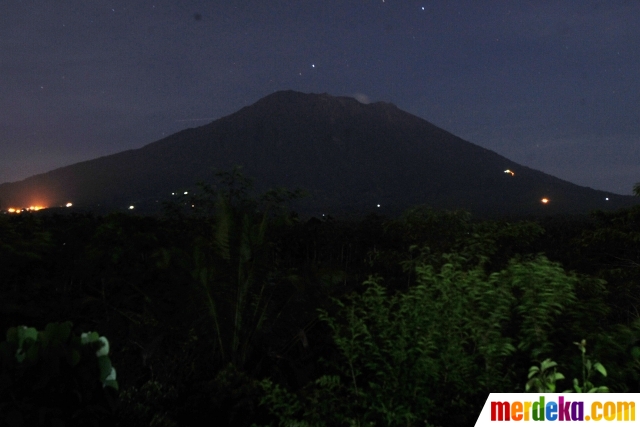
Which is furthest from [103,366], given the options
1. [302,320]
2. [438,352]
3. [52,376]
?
[302,320]

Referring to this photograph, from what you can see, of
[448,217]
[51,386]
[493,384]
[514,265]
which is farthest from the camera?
[448,217]

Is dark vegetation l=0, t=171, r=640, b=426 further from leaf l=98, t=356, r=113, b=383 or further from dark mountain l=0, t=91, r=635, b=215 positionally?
dark mountain l=0, t=91, r=635, b=215

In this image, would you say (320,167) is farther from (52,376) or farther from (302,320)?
(52,376)

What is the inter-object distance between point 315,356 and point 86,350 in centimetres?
288

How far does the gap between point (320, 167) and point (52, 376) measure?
99867 mm

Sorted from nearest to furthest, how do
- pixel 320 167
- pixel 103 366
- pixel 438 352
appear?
pixel 103 366, pixel 438 352, pixel 320 167

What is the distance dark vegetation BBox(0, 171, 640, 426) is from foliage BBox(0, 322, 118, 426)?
1 cm

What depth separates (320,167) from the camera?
102 m

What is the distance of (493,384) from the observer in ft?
11.0

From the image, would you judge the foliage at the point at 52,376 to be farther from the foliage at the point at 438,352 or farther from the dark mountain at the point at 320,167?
the dark mountain at the point at 320,167

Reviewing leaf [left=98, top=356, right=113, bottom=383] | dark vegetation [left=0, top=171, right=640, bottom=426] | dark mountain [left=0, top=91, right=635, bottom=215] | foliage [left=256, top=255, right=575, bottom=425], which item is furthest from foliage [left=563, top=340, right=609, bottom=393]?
dark mountain [left=0, top=91, right=635, bottom=215]

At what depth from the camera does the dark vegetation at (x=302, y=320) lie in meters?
3.26

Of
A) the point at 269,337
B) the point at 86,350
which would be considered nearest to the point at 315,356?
the point at 269,337

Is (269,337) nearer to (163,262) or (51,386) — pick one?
(163,262)
